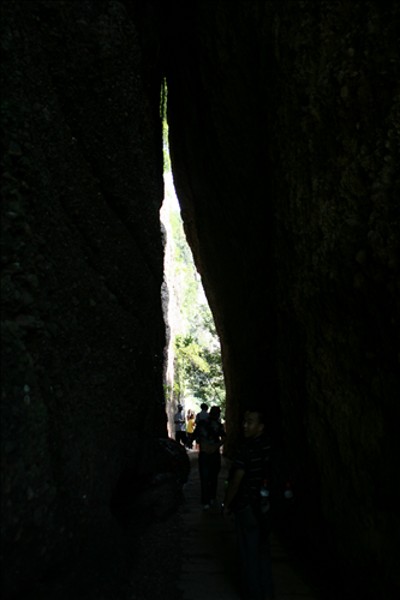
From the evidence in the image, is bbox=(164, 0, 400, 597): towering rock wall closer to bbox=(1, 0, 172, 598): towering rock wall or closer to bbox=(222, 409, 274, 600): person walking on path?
bbox=(222, 409, 274, 600): person walking on path

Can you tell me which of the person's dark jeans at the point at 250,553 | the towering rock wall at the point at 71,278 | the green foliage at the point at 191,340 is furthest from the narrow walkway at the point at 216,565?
the green foliage at the point at 191,340

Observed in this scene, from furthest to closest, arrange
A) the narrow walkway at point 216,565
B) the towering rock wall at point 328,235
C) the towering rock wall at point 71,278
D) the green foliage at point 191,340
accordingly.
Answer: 1. the green foliage at point 191,340
2. the narrow walkway at point 216,565
3. the towering rock wall at point 328,235
4. the towering rock wall at point 71,278

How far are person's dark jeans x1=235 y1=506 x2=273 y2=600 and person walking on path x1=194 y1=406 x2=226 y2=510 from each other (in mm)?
3034

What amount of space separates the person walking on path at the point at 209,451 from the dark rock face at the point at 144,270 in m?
0.76

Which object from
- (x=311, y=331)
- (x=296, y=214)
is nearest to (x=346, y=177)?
(x=296, y=214)

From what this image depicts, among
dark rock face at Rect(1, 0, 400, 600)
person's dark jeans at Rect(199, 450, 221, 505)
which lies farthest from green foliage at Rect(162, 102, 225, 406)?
dark rock face at Rect(1, 0, 400, 600)

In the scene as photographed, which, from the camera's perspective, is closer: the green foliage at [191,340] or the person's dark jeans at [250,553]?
the person's dark jeans at [250,553]

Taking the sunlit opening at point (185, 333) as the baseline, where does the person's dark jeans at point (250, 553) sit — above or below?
below

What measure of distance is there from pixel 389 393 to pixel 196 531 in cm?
346

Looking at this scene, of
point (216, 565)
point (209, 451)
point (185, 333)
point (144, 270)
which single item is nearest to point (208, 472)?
point (209, 451)

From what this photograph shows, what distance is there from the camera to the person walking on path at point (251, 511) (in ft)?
13.4

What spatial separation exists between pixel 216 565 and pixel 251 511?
48.2 inches

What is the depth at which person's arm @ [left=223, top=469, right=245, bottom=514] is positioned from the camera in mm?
4113

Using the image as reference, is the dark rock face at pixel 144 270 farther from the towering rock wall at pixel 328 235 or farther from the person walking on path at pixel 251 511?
the person walking on path at pixel 251 511
